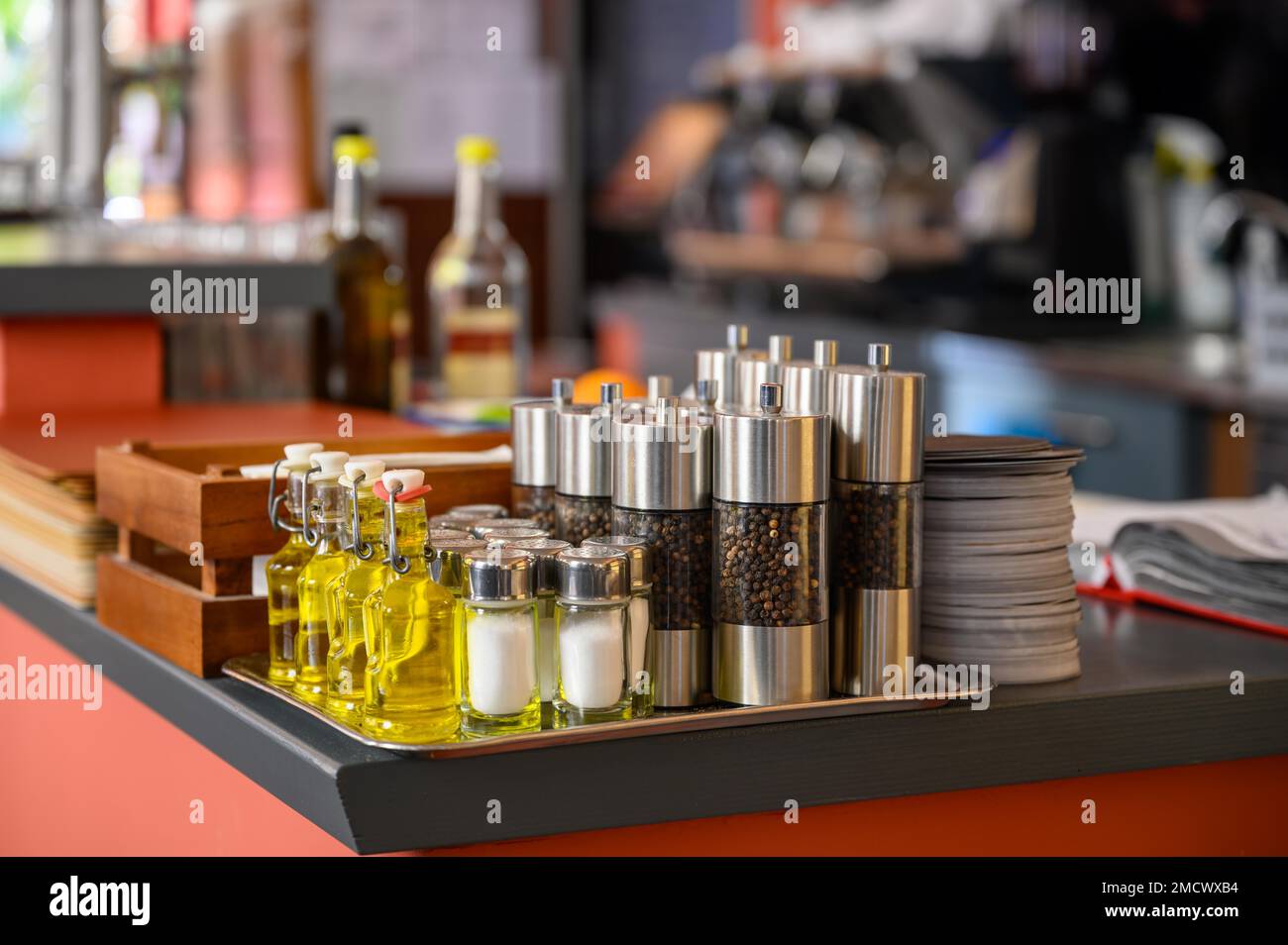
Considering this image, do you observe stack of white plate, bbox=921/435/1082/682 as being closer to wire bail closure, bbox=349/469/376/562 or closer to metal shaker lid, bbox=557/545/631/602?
metal shaker lid, bbox=557/545/631/602

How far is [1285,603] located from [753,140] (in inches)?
178

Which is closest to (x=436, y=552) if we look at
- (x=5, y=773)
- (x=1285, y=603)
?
(x=1285, y=603)

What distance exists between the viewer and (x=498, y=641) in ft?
4.01

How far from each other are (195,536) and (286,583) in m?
0.12

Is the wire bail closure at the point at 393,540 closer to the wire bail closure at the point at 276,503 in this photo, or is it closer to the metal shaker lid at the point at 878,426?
the wire bail closure at the point at 276,503

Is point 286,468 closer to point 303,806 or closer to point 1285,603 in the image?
point 303,806

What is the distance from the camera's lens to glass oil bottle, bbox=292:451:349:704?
4.44ft

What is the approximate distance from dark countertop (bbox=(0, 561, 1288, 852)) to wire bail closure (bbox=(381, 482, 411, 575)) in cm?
13

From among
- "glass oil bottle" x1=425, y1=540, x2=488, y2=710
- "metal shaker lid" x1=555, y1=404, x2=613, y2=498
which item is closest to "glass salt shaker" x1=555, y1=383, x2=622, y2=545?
"metal shaker lid" x1=555, y1=404, x2=613, y2=498

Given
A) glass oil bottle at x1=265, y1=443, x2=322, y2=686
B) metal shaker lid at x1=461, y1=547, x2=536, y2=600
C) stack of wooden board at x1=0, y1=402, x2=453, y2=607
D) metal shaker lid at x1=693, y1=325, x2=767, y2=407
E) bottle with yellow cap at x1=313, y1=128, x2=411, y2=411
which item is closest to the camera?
metal shaker lid at x1=461, y1=547, x2=536, y2=600

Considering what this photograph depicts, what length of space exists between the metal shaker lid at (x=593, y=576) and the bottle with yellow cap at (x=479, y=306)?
171 cm

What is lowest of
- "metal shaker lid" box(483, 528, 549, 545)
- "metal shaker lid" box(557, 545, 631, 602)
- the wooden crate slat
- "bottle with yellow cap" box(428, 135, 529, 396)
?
the wooden crate slat

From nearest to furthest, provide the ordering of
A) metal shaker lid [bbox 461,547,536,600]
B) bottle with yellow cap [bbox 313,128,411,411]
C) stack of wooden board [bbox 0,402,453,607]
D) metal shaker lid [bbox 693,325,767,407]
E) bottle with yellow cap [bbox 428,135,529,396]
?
metal shaker lid [bbox 461,547,536,600] → metal shaker lid [bbox 693,325,767,407] → stack of wooden board [bbox 0,402,453,607] → bottle with yellow cap [bbox 313,128,411,411] → bottle with yellow cap [bbox 428,135,529,396]

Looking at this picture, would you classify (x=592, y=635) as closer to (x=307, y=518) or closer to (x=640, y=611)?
(x=640, y=611)
